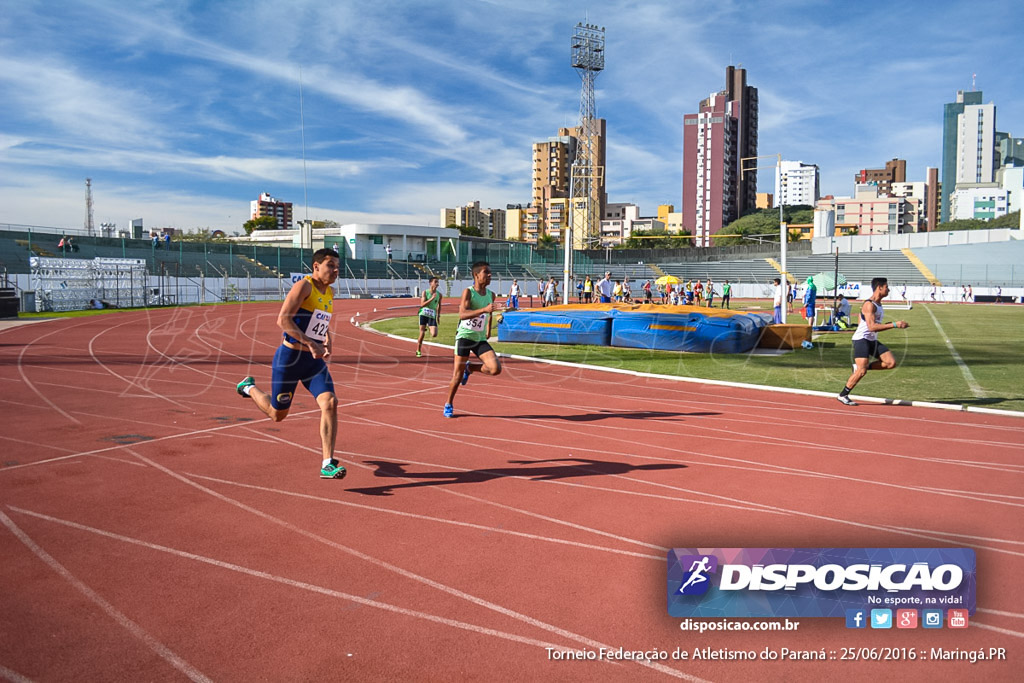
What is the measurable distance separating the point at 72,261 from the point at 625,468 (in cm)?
3764

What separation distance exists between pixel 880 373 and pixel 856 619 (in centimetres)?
1186

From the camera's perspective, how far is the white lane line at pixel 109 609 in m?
3.26

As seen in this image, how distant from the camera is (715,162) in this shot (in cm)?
13850

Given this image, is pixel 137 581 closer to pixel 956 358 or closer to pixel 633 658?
pixel 633 658

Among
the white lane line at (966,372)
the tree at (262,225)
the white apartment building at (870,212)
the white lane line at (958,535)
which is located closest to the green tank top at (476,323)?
the white lane line at (958,535)

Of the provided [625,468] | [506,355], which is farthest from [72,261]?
[625,468]

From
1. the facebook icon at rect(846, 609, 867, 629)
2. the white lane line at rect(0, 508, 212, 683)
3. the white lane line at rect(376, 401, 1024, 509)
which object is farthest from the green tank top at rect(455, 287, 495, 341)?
the facebook icon at rect(846, 609, 867, 629)

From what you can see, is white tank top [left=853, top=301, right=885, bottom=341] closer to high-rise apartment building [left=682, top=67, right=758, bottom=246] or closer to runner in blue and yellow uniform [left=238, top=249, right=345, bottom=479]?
runner in blue and yellow uniform [left=238, top=249, right=345, bottom=479]

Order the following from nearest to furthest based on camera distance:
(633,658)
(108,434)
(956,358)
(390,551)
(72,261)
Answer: (633,658)
(390,551)
(108,434)
(956,358)
(72,261)

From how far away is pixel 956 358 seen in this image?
16297mm

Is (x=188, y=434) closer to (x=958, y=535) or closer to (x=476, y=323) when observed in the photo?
(x=476, y=323)

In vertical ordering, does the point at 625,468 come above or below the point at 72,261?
below

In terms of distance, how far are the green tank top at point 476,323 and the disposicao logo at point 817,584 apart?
5.58m

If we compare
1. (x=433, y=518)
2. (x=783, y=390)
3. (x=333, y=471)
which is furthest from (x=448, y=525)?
(x=783, y=390)
